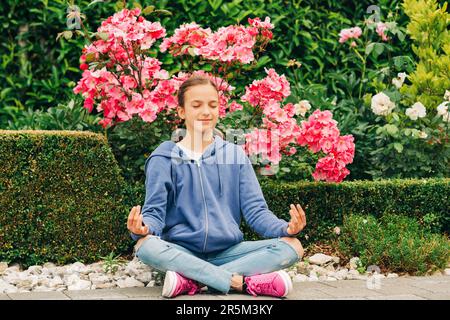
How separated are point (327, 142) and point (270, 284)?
151 centimetres

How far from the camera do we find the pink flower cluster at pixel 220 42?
4.79 m

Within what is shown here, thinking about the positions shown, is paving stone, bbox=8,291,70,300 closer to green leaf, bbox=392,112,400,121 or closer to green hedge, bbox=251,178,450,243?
green hedge, bbox=251,178,450,243

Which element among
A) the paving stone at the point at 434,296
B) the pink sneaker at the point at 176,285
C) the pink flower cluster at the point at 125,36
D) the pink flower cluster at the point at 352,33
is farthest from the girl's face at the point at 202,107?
the pink flower cluster at the point at 352,33

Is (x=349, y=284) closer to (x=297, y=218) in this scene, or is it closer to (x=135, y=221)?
(x=297, y=218)

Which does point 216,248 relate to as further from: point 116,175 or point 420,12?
point 420,12

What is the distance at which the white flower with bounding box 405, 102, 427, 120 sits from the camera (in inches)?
218

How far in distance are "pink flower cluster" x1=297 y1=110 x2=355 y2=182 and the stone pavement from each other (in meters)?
1.01

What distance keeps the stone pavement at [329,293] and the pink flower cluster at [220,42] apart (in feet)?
5.28

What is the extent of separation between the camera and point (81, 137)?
15.3 feet

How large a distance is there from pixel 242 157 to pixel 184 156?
332mm

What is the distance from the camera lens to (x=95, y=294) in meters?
3.68

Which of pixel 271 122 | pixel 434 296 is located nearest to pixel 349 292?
pixel 434 296

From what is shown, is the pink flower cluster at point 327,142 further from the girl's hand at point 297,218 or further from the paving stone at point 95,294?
the paving stone at point 95,294
